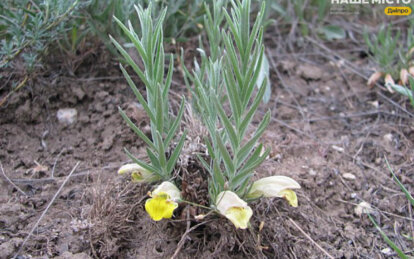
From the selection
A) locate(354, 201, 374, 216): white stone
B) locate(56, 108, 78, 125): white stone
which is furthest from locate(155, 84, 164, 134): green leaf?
locate(354, 201, 374, 216): white stone

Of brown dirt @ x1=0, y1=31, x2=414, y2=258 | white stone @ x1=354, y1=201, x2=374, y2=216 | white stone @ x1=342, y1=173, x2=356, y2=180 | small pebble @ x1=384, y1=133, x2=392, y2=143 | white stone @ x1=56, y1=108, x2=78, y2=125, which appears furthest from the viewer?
small pebble @ x1=384, y1=133, x2=392, y2=143

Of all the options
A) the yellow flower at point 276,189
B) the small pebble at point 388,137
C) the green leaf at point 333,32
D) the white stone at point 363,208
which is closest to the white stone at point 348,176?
the white stone at point 363,208

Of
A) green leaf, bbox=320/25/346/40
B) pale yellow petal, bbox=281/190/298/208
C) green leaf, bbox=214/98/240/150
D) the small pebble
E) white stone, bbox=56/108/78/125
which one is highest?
green leaf, bbox=214/98/240/150

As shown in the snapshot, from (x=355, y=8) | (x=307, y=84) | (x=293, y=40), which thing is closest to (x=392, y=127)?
(x=307, y=84)

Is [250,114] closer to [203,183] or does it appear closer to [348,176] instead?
[203,183]

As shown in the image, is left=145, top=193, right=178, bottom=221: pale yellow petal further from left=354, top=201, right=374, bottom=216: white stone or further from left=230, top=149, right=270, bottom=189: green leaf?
left=354, top=201, right=374, bottom=216: white stone

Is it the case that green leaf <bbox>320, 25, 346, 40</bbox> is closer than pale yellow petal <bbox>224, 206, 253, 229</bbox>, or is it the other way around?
pale yellow petal <bbox>224, 206, 253, 229</bbox>

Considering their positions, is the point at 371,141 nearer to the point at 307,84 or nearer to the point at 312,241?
the point at 307,84
